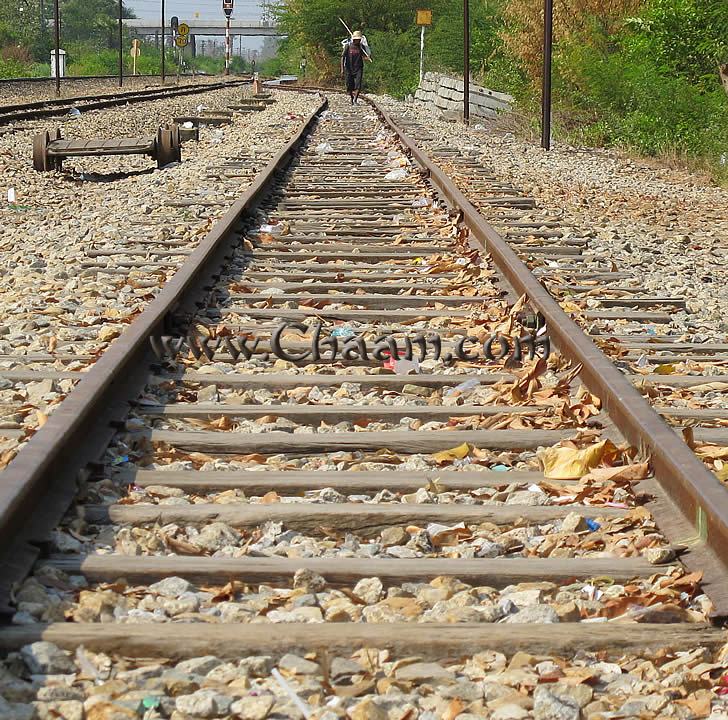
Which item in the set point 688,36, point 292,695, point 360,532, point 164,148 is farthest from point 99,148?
point 292,695

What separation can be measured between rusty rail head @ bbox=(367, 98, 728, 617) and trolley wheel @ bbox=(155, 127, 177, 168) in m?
9.79

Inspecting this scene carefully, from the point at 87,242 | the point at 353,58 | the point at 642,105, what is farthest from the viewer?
the point at 353,58

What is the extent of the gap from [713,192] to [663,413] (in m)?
8.90

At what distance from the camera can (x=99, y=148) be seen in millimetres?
13617

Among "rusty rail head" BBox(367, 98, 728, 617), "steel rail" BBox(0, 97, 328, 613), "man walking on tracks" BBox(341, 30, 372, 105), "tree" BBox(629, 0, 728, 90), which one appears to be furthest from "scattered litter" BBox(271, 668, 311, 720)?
"man walking on tracks" BBox(341, 30, 372, 105)

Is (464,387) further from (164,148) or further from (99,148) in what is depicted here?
(164,148)

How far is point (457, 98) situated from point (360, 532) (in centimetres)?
2602

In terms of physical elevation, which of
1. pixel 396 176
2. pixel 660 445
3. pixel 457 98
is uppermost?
pixel 457 98

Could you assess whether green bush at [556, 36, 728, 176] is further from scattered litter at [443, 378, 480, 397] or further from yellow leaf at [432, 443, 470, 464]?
yellow leaf at [432, 443, 470, 464]

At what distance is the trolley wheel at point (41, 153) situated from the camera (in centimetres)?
1406

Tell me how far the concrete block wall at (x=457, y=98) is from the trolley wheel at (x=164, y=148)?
9.99m

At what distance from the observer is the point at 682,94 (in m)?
15.9

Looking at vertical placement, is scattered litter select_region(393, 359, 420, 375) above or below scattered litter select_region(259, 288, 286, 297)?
below

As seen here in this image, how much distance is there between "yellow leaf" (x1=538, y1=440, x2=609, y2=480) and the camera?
3.54m
